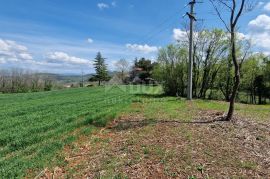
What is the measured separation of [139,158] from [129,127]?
307cm

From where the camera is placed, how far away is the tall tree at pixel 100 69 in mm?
73812

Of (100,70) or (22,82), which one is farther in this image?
(100,70)

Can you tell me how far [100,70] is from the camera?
247 ft

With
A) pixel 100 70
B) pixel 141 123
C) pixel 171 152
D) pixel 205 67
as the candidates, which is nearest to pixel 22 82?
pixel 100 70

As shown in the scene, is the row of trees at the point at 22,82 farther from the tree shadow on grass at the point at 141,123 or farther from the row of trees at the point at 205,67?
the tree shadow on grass at the point at 141,123

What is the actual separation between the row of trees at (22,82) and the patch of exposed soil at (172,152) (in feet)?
163

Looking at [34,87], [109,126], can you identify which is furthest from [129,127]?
[34,87]

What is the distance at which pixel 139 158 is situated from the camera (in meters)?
5.09

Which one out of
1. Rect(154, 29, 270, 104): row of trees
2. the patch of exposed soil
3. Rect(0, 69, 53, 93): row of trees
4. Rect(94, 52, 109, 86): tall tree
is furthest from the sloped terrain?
Rect(94, 52, 109, 86): tall tree

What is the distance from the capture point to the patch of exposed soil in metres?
4.42

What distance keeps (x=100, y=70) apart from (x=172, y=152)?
235 feet

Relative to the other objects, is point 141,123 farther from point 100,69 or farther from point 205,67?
point 100,69

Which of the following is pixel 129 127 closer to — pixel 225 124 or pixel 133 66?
pixel 225 124

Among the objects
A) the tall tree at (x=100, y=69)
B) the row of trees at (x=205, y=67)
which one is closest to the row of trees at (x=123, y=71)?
the tall tree at (x=100, y=69)
